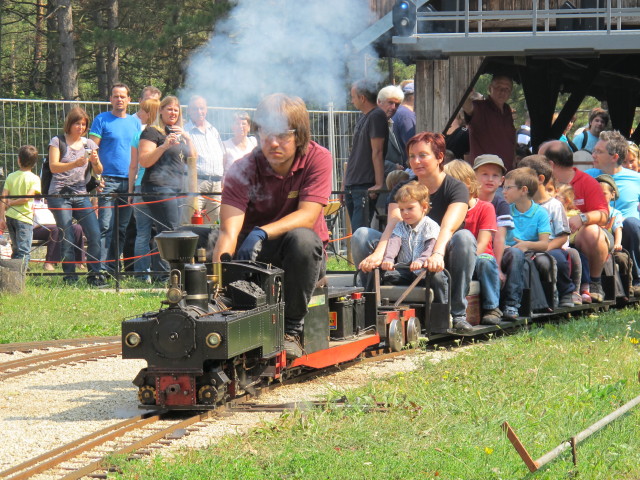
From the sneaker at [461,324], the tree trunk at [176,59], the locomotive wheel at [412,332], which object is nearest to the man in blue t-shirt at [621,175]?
the sneaker at [461,324]

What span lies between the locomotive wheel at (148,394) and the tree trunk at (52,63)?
2617 centimetres

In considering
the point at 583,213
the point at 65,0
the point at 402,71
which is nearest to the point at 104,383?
the point at 583,213

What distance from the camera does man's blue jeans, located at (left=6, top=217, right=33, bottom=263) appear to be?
15.1 meters

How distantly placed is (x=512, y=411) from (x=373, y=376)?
1743 millimetres

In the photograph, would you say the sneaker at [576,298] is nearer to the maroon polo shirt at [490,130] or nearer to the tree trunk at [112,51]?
the maroon polo shirt at [490,130]

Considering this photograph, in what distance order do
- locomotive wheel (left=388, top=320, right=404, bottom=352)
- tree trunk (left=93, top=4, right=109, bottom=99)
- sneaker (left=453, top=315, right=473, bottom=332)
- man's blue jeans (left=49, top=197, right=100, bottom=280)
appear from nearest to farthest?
locomotive wheel (left=388, top=320, right=404, bottom=352) < sneaker (left=453, top=315, right=473, bottom=332) < man's blue jeans (left=49, top=197, right=100, bottom=280) < tree trunk (left=93, top=4, right=109, bottom=99)

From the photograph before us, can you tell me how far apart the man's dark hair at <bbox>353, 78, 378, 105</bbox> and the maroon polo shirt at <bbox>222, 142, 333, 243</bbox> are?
10.7 feet

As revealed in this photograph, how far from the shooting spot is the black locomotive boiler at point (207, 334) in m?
6.14

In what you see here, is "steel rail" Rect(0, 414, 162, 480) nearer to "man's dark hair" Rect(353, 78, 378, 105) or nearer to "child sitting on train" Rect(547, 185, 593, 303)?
"man's dark hair" Rect(353, 78, 378, 105)

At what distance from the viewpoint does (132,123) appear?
49.5 feet

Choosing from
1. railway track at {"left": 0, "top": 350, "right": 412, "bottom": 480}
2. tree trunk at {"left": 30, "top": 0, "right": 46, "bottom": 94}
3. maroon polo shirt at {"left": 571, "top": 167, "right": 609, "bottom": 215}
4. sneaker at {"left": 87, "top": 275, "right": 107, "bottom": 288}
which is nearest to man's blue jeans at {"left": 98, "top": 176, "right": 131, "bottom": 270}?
sneaker at {"left": 87, "top": 275, "right": 107, "bottom": 288}

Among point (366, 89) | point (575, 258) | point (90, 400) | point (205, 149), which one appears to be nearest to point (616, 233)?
point (575, 258)

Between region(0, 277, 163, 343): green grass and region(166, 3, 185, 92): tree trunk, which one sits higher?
region(166, 3, 185, 92): tree trunk

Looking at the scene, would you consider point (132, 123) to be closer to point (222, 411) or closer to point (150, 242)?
point (150, 242)
